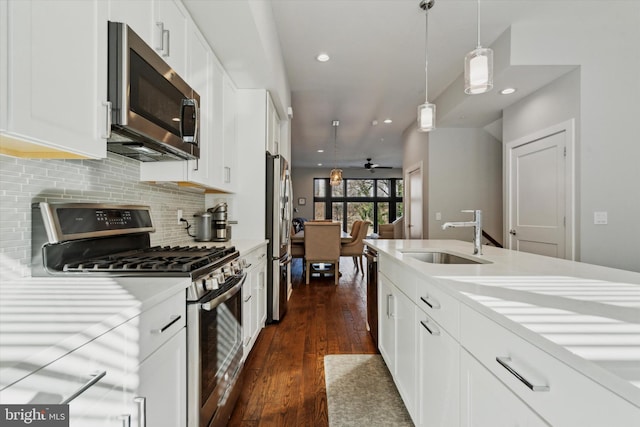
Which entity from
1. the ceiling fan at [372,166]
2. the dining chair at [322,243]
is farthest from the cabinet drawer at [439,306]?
the ceiling fan at [372,166]

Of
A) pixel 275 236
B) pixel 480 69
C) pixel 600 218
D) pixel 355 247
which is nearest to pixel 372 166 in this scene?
pixel 355 247

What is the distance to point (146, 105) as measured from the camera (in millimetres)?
1366

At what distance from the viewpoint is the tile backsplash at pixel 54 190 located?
3.61 ft

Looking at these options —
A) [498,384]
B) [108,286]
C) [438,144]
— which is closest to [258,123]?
[108,286]

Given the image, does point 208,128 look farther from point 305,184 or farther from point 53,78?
point 305,184

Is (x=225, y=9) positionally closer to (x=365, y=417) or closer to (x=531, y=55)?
(x=365, y=417)

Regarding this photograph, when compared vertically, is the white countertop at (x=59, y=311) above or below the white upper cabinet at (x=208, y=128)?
below

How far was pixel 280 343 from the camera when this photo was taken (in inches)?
105

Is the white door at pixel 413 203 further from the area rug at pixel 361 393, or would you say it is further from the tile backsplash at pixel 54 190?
the tile backsplash at pixel 54 190

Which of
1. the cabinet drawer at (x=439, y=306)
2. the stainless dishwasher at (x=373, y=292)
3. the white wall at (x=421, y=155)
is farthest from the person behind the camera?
the white wall at (x=421, y=155)

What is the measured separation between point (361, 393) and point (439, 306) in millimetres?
1075

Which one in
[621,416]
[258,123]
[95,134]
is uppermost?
[258,123]

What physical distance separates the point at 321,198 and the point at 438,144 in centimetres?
664

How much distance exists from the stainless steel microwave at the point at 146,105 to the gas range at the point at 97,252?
356 mm
